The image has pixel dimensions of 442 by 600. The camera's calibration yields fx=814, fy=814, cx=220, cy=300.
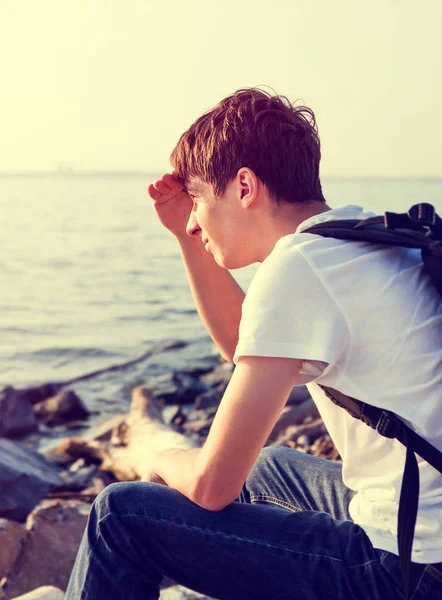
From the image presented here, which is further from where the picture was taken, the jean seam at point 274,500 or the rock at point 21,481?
the rock at point 21,481

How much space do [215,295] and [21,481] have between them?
2841mm

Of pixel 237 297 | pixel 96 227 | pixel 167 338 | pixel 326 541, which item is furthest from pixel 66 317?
pixel 96 227

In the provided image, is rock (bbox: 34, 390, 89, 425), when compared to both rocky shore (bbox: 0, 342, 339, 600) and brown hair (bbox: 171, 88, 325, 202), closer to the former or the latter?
rocky shore (bbox: 0, 342, 339, 600)

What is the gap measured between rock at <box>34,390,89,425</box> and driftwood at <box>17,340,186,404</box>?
376mm

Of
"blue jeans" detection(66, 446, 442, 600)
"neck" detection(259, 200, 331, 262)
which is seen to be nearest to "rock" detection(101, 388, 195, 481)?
"blue jeans" detection(66, 446, 442, 600)

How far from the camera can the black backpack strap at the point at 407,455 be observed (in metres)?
1.99

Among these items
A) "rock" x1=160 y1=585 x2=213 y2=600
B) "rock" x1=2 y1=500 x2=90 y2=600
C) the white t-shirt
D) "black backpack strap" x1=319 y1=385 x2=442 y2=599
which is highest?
the white t-shirt

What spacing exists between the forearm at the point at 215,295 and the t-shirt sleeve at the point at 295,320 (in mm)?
1222

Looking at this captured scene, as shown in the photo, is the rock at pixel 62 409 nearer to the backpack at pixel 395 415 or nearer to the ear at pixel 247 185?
the ear at pixel 247 185

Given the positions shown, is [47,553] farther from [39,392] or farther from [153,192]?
[39,392]

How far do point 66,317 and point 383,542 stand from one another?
1303cm

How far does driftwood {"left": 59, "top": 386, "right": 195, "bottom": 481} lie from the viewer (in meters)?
5.73

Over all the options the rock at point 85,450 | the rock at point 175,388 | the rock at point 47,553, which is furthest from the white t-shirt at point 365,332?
the rock at point 175,388

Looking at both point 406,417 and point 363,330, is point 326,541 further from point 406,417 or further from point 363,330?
point 363,330
